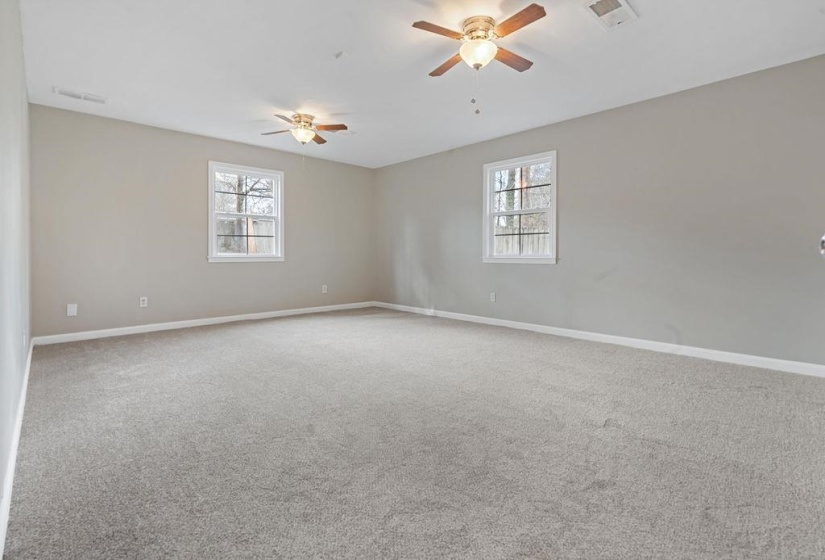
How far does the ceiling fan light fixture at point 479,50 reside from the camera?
9.13 feet

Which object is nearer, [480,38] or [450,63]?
[480,38]

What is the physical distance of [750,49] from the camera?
316 cm

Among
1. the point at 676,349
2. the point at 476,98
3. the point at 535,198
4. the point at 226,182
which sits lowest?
the point at 676,349

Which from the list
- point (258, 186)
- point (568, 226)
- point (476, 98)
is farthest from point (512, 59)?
point (258, 186)

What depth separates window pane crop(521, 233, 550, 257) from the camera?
5.12m

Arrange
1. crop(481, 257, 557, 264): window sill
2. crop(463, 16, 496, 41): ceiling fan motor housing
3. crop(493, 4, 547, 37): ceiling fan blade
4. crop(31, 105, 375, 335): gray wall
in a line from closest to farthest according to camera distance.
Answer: crop(493, 4, 547, 37): ceiling fan blade → crop(463, 16, 496, 41): ceiling fan motor housing → crop(31, 105, 375, 335): gray wall → crop(481, 257, 557, 264): window sill

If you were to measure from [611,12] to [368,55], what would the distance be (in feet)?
5.86

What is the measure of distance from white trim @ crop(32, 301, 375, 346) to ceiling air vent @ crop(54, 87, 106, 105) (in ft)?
8.33

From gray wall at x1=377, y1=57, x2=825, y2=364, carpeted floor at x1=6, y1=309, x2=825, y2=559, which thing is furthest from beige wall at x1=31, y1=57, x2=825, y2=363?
carpeted floor at x1=6, y1=309, x2=825, y2=559

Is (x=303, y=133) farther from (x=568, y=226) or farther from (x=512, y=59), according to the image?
(x=568, y=226)

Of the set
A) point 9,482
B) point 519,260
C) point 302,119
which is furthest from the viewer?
point 519,260

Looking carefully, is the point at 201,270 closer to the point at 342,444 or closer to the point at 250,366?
Answer: the point at 250,366

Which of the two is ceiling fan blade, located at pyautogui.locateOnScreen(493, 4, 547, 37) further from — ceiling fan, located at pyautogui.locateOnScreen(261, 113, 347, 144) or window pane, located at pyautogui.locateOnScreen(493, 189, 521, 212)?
window pane, located at pyautogui.locateOnScreen(493, 189, 521, 212)

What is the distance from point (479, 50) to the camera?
2.79 metres
